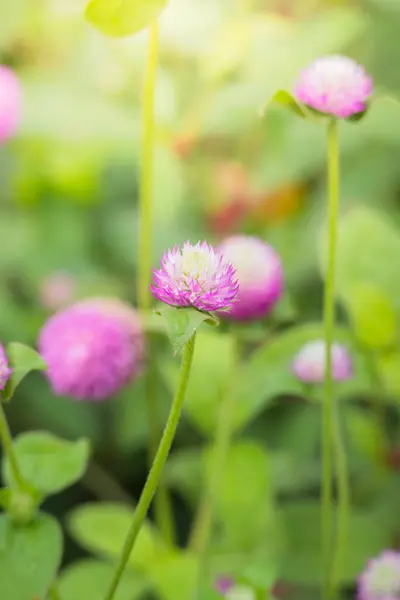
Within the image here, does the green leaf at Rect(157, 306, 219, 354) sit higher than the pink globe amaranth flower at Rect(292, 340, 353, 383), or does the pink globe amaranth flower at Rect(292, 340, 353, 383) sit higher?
the pink globe amaranth flower at Rect(292, 340, 353, 383)

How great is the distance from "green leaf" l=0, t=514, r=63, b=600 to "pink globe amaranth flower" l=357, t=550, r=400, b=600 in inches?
10.5

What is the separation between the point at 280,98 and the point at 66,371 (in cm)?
36

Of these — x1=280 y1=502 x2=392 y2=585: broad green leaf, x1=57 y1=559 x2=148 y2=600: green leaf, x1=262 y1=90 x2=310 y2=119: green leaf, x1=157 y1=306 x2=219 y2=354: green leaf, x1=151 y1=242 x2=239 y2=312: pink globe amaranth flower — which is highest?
x1=262 y1=90 x2=310 y2=119: green leaf

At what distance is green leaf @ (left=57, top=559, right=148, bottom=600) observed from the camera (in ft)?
2.49

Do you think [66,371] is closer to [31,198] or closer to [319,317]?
[319,317]

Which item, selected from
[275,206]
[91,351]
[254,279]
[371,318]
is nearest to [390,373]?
[371,318]

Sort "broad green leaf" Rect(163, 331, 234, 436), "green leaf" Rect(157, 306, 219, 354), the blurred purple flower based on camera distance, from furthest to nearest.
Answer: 1. the blurred purple flower
2. "broad green leaf" Rect(163, 331, 234, 436)
3. "green leaf" Rect(157, 306, 219, 354)

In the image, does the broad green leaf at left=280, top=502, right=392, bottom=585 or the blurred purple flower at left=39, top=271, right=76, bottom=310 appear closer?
the broad green leaf at left=280, top=502, right=392, bottom=585

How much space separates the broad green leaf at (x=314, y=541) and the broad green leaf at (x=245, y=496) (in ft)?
0.18

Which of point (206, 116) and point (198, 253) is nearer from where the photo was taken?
point (198, 253)

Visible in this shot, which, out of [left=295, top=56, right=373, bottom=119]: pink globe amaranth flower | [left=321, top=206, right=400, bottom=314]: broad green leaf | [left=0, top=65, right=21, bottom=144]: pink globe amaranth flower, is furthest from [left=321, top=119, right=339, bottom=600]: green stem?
[left=0, top=65, right=21, bottom=144]: pink globe amaranth flower

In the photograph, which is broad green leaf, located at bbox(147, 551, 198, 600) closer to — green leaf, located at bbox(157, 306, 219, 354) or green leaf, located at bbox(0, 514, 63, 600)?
green leaf, located at bbox(0, 514, 63, 600)

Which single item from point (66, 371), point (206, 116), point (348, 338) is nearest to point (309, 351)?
point (348, 338)

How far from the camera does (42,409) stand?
1148 millimetres
